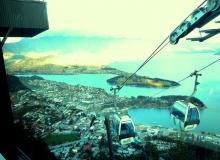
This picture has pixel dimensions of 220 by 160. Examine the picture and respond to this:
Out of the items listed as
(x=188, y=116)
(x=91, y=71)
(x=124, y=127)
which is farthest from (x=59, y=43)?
(x=188, y=116)

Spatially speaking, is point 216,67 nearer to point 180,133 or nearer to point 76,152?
point 180,133

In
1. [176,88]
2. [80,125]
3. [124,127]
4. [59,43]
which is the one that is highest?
[59,43]

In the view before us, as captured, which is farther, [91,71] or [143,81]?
[91,71]

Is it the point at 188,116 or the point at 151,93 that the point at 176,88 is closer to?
the point at 151,93

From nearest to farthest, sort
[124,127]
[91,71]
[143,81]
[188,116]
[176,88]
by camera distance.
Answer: [188,116]
[124,127]
[176,88]
[143,81]
[91,71]

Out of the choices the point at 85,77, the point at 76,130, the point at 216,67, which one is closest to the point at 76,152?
the point at 76,130

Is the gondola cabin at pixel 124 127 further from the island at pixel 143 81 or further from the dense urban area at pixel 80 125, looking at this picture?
the dense urban area at pixel 80 125

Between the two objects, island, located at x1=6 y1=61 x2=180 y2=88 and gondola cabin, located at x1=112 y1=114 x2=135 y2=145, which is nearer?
gondola cabin, located at x1=112 y1=114 x2=135 y2=145

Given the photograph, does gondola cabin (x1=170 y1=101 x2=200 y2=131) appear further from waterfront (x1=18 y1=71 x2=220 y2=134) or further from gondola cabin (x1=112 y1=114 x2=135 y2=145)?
waterfront (x1=18 y1=71 x2=220 y2=134)

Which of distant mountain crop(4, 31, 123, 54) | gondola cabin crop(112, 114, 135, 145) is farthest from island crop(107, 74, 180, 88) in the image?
gondola cabin crop(112, 114, 135, 145)
